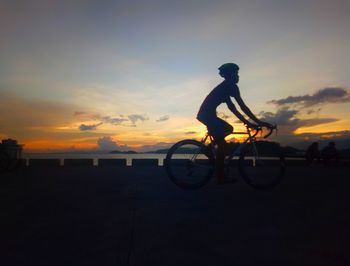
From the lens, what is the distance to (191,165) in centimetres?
661

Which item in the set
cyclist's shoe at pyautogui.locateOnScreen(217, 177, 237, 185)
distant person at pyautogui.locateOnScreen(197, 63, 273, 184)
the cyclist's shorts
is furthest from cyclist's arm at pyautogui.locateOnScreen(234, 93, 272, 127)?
cyclist's shoe at pyautogui.locateOnScreen(217, 177, 237, 185)

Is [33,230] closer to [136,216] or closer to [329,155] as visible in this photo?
[136,216]

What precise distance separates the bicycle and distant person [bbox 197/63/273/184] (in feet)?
0.37

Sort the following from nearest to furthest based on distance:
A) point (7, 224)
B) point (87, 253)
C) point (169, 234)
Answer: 1. point (87, 253)
2. point (169, 234)
3. point (7, 224)

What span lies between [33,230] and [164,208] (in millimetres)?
1697

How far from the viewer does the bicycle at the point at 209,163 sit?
6500 mm

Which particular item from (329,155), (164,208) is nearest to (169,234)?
(164,208)

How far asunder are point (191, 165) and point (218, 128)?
34.6 inches

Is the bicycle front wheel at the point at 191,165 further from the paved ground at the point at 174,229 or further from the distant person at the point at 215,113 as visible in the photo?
the paved ground at the point at 174,229

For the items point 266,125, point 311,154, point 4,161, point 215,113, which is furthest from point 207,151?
point 311,154

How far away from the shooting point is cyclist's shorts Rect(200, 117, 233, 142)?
6.50 meters

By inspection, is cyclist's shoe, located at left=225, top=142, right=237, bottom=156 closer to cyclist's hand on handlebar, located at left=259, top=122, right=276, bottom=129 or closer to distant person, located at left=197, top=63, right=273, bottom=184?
distant person, located at left=197, top=63, right=273, bottom=184

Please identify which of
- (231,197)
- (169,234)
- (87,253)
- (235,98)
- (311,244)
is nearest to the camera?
(87,253)

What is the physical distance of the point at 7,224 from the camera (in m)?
3.86
